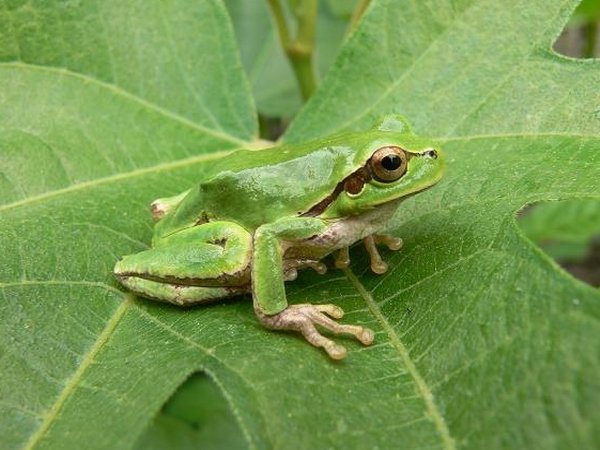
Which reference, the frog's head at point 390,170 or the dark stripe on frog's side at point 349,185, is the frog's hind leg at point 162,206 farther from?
the frog's head at point 390,170

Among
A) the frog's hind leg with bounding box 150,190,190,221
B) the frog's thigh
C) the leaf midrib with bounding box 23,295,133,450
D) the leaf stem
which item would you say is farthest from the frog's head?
the leaf stem

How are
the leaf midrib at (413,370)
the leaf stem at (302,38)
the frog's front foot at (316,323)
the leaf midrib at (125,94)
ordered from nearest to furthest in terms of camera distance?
1. the leaf midrib at (413,370)
2. the frog's front foot at (316,323)
3. the leaf midrib at (125,94)
4. the leaf stem at (302,38)

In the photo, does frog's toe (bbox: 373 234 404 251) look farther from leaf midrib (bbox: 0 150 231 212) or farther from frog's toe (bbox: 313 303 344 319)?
leaf midrib (bbox: 0 150 231 212)

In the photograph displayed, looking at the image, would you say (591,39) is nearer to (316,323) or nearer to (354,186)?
(354,186)

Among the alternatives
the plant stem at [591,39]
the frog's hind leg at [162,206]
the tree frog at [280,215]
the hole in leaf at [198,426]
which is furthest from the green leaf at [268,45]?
the hole in leaf at [198,426]

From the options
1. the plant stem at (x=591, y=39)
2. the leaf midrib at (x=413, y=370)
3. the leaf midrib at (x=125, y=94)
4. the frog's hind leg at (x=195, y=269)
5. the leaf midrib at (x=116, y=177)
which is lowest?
the leaf midrib at (x=413, y=370)

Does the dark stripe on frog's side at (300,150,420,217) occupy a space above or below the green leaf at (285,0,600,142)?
below

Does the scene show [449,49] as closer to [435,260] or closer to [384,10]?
[384,10]
